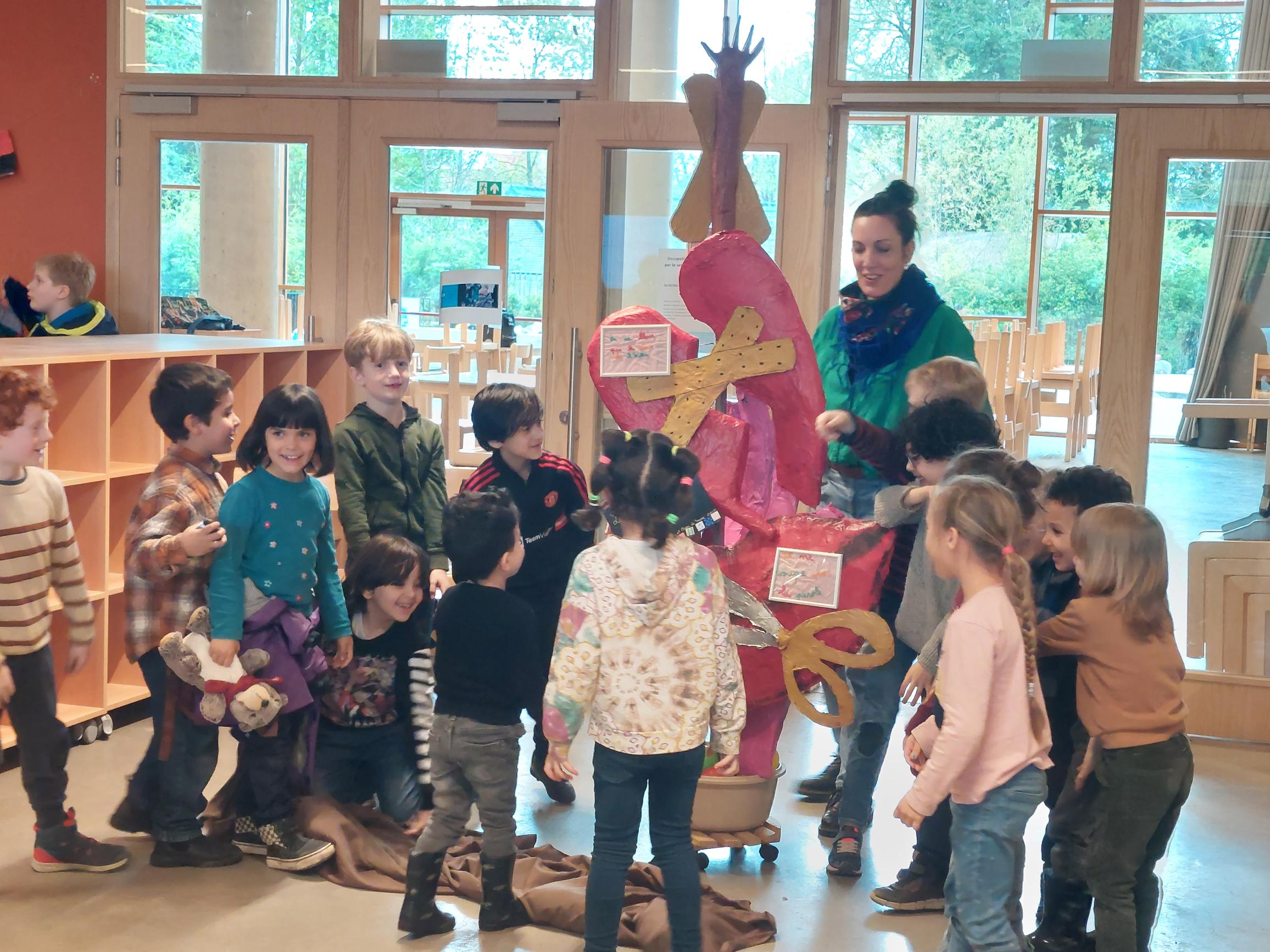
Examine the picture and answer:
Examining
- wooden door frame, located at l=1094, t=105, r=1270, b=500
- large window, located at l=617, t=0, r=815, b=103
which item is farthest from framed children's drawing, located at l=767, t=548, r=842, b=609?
large window, located at l=617, t=0, r=815, b=103

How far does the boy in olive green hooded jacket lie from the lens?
3393 mm

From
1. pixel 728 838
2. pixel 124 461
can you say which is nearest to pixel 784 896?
pixel 728 838

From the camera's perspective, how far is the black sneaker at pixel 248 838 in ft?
10.4

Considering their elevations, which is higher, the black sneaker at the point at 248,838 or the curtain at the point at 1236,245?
the curtain at the point at 1236,245

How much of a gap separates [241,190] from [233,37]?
61 centimetres

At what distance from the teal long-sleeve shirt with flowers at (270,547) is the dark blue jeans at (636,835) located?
968 millimetres

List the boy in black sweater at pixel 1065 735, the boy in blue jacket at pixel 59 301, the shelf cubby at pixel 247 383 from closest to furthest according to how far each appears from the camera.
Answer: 1. the boy in black sweater at pixel 1065 735
2. the shelf cubby at pixel 247 383
3. the boy in blue jacket at pixel 59 301

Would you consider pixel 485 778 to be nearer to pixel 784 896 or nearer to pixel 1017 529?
pixel 784 896

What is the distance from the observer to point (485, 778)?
2713 mm

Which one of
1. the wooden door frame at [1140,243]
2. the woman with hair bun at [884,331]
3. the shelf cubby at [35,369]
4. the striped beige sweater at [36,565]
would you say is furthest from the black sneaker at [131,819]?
the wooden door frame at [1140,243]

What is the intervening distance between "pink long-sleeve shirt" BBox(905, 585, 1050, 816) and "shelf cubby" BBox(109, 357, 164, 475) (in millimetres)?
2737

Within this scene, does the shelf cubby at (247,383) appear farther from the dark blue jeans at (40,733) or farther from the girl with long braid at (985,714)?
the girl with long braid at (985,714)

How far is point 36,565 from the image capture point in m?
2.88

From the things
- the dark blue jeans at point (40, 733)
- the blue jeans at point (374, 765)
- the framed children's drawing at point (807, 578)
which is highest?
the framed children's drawing at point (807, 578)
